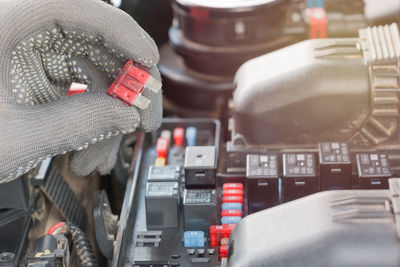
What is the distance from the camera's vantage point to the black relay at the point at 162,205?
133cm

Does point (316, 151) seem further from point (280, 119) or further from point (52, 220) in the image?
point (52, 220)

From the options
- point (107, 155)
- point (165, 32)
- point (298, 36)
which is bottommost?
point (107, 155)

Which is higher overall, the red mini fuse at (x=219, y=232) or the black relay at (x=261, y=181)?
the black relay at (x=261, y=181)

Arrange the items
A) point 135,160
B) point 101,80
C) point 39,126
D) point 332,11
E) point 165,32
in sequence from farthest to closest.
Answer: point 165,32 → point 332,11 → point 135,160 → point 101,80 → point 39,126

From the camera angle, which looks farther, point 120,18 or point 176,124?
point 176,124

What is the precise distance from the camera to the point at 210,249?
1285 millimetres

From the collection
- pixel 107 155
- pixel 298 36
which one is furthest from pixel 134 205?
pixel 298 36

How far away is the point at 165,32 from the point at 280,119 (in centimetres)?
115

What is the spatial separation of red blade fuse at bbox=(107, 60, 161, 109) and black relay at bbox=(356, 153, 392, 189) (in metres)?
0.48

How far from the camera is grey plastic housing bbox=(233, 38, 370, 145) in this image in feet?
4.63

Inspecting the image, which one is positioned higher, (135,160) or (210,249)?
(135,160)

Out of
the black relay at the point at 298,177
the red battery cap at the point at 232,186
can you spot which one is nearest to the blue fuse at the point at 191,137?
the red battery cap at the point at 232,186

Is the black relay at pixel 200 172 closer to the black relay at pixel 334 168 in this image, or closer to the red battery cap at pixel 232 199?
the red battery cap at pixel 232 199

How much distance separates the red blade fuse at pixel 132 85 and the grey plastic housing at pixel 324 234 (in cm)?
36
